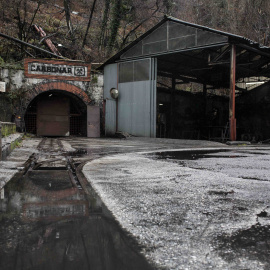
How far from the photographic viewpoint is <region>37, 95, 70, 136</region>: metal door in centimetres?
1928

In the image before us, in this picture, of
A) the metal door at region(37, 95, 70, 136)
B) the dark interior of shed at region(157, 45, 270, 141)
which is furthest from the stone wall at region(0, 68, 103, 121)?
the dark interior of shed at region(157, 45, 270, 141)

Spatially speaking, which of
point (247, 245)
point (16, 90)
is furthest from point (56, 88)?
point (247, 245)

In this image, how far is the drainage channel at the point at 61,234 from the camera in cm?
136

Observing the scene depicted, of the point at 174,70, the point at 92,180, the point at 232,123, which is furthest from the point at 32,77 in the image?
the point at 92,180

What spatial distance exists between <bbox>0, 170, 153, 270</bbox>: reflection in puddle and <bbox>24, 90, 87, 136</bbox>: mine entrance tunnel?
16.8 m

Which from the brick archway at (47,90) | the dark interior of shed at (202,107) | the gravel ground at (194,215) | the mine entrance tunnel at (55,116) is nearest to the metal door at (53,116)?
the mine entrance tunnel at (55,116)

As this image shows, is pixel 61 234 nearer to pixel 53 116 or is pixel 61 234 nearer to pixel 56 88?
pixel 56 88

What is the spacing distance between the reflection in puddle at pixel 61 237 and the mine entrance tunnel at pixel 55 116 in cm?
1679

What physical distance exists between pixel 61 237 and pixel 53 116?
60.8 feet

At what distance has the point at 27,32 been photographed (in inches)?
864

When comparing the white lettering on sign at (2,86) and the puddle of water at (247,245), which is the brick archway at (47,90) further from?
the puddle of water at (247,245)

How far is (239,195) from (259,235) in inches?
41.3

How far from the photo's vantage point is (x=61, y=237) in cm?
163

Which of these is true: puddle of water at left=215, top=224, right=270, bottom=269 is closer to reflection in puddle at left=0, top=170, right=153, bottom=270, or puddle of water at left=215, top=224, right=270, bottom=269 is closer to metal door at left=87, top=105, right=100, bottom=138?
reflection in puddle at left=0, top=170, right=153, bottom=270
